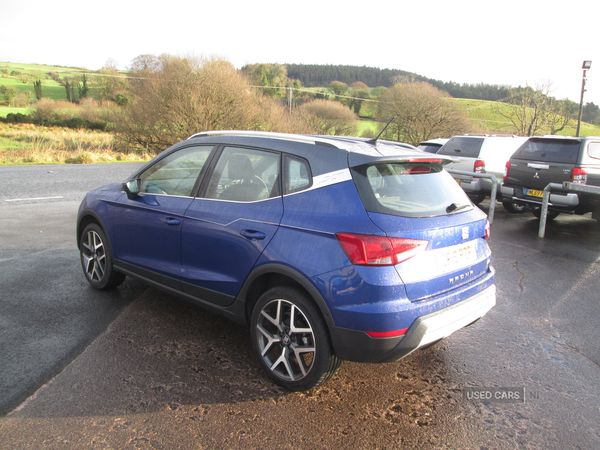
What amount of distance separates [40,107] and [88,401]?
5830 cm

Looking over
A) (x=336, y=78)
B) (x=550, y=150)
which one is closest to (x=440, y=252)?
(x=550, y=150)

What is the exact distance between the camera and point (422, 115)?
1702 inches

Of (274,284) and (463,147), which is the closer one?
(274,284)

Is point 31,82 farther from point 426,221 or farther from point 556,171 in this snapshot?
point 426,221

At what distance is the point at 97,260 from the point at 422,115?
4283 cm

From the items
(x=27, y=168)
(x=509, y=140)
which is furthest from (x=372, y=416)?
(x=27, y=168)

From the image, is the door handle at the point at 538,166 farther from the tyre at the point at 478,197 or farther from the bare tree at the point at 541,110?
the bare tree at the point at 541,110

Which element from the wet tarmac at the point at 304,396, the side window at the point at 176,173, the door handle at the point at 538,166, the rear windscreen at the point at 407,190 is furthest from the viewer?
the door handle at the point at 538,166

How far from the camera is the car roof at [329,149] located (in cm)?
284

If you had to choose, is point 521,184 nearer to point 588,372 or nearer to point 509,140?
point 509,140

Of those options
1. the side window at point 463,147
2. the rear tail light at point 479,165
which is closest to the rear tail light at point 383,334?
the rear tail light at point 479,165

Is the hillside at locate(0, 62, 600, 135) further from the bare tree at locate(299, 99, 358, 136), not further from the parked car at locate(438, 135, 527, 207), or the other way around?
the parked car at locate(438, 135, 527, 207)

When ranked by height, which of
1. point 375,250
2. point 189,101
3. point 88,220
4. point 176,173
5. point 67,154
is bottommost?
point 67,154

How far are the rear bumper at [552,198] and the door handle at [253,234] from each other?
7759mm
